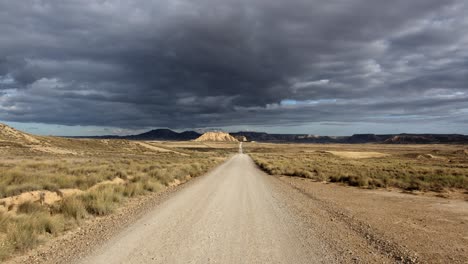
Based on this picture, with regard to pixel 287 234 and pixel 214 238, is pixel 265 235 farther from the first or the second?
pixel 214 238

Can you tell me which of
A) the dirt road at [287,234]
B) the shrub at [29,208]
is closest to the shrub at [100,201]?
the shrub at [29,208]

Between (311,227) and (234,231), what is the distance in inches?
87.5

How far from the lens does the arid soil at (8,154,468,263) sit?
645 centimetres

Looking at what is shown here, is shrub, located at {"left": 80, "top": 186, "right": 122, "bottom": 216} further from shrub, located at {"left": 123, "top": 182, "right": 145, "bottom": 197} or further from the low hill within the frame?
the low hill

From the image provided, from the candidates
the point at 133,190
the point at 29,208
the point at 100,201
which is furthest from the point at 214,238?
the point at 133,190

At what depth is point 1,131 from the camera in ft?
286

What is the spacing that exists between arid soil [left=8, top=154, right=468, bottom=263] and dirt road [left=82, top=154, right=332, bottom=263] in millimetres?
19

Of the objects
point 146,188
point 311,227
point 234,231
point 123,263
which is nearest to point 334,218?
point 311,227

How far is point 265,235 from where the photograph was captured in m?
8.07

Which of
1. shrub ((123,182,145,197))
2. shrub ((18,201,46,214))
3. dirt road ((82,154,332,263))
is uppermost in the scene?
shrub ((18,201,46,214))

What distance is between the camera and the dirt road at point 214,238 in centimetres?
628

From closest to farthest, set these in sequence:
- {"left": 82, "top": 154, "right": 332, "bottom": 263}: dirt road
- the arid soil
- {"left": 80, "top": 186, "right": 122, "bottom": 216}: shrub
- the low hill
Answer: {"left": 82, "top": 154, "right": 332, "bottom": 263}: dirt road
the arid soil
{"left": 80, "top": 186, "right": 122, "bottom": 216}: shrub
the low hill

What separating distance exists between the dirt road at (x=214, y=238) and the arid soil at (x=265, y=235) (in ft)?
0.06

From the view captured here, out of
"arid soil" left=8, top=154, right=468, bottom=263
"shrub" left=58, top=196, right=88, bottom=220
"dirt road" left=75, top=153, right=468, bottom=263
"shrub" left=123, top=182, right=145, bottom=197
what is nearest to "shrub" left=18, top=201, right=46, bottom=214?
"shrub" left=58, top=196, right=88, bottom=220
